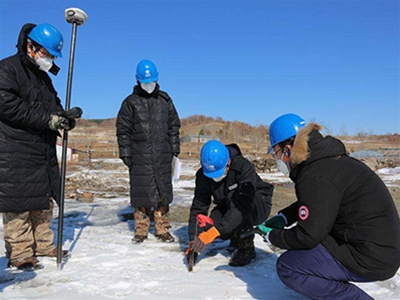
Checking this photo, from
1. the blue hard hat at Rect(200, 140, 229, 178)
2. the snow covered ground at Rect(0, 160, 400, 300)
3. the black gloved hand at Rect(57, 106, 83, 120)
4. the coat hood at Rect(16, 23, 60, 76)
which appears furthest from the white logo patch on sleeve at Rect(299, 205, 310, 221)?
the coat hood at Rect(16, 23, 60, 76)

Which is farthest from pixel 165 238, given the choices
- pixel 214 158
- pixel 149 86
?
pixel 149 86

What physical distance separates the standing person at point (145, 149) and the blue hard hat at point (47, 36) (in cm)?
116

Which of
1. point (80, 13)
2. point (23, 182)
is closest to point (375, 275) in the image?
point (23, 182)

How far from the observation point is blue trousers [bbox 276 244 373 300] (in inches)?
91.7

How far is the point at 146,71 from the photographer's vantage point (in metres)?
4.16

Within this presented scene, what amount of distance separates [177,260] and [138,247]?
0.63 m

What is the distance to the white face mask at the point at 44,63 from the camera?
330cm

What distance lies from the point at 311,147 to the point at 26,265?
8.98 ft

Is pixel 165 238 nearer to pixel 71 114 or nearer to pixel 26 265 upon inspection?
pixel 26 265

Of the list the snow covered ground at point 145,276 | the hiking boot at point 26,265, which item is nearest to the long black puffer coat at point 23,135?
the hiking boot at point 26,265

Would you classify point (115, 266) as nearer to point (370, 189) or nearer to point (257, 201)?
point (257, 201)

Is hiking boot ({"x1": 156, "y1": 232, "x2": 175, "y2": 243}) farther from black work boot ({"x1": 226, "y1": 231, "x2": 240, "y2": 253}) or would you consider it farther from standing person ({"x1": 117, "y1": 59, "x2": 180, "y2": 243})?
black work boot ({"x1": 226, "y1": 231, "x2": 240, "y2": 253})

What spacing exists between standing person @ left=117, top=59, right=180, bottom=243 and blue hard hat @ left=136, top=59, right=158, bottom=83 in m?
0.05

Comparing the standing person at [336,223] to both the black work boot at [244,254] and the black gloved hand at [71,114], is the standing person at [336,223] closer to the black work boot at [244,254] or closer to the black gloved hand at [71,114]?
the black work boot at [244,254]
